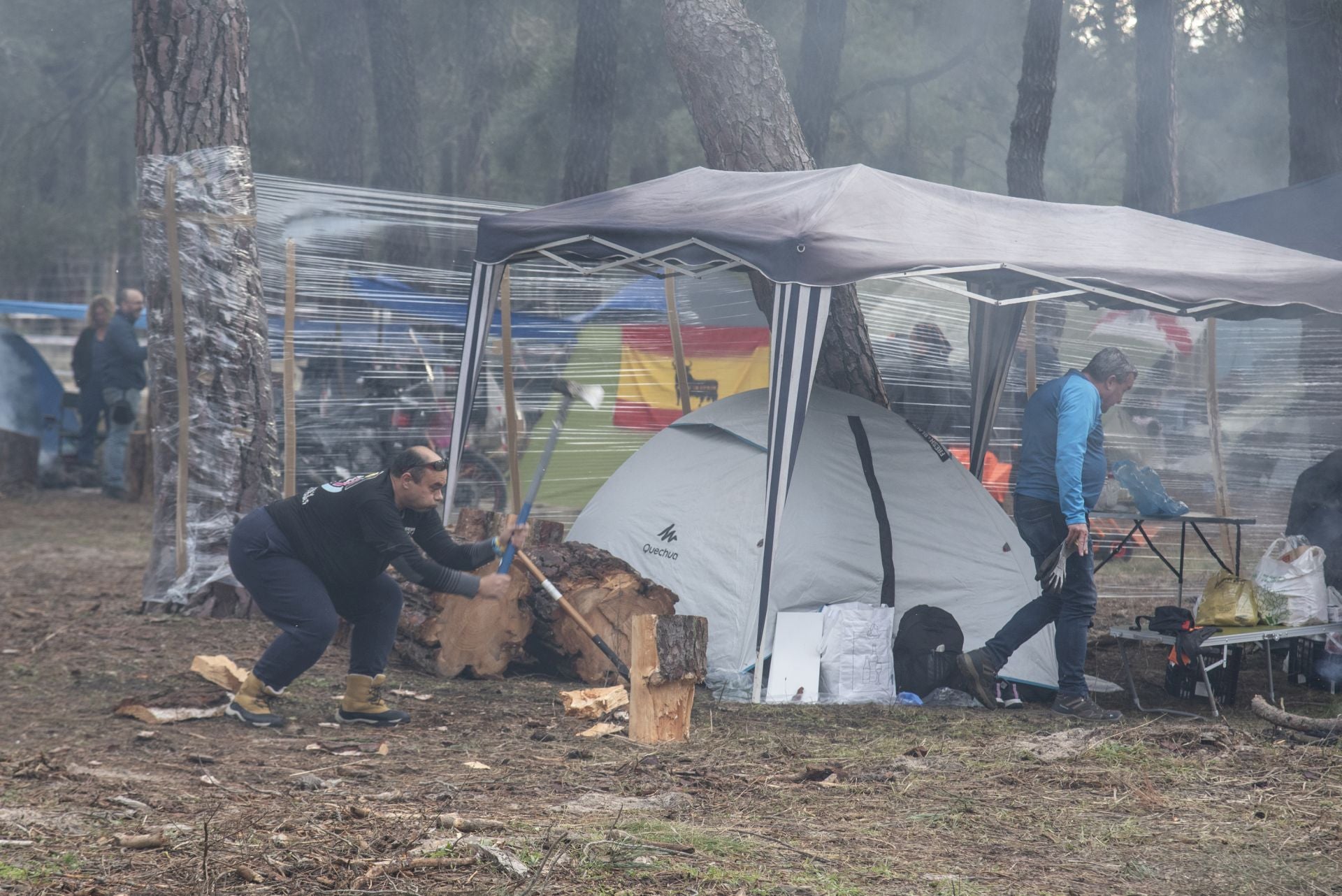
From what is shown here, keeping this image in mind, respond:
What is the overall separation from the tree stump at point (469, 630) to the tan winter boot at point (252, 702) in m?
1.14

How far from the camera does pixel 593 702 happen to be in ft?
17.9

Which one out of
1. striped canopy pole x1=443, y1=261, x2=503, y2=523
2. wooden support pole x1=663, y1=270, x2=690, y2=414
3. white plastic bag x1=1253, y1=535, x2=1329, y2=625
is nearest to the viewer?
white plastic bag x1=1253, y1=535, x2=1329, y2=625

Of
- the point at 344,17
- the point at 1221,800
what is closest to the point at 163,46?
the point at 1221,800

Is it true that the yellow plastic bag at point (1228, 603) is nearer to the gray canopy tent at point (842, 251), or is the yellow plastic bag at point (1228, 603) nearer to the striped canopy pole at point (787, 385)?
the gray canopy tent at point (842, 251)

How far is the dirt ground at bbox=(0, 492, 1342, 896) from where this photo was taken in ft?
11.1

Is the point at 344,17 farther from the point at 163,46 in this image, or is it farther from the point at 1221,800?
the point at 1221,800

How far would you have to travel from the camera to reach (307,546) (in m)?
5.22

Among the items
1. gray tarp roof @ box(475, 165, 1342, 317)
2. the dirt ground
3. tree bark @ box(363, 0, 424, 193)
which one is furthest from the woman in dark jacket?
gray tarp roof @ box(475, 165, 1342, 317)

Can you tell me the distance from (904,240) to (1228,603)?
92.0 inches

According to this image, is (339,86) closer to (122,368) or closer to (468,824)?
(122,368)

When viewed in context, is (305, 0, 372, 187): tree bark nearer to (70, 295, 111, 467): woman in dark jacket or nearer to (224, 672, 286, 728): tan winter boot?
(70, 295, 111, 467): woman in dark jacket

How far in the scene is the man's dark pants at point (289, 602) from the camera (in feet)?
16.9

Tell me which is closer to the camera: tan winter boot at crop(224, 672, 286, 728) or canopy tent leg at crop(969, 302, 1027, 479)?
tan winter boot at crop(224, 672, 286, 728)

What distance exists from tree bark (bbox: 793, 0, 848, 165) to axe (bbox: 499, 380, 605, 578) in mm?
4699
